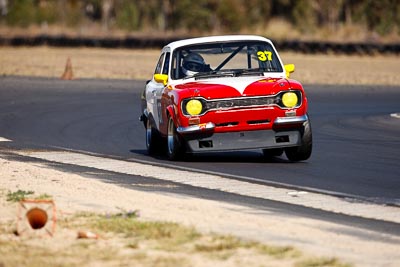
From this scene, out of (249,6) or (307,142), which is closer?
(307,142)

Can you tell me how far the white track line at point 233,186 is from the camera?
10.9 metres

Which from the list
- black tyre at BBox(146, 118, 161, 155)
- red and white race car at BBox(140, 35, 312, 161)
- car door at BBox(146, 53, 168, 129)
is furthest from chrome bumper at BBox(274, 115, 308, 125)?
black tyre at BBox(146, 118, 161, 155)

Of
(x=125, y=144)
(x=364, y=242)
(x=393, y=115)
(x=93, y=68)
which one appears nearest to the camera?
(x=364, y=242)

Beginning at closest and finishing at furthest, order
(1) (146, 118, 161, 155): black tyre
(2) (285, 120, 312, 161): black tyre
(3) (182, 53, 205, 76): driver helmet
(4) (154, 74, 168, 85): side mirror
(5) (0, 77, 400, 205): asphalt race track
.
A: (5) (0, 77, 400, 205): asphalt race track, (2) (285, 120, 312, 161): black tyre, (4) (154, 74, 168, 85): side mirror, (3) (182, 53, 205, 76): driver helmet, (1) (146, 118, 161, 155): black tyre

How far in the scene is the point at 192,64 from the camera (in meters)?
15.7

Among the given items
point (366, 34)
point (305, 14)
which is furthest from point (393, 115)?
point (305, 14)

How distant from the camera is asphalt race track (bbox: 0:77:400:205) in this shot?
1361 centimetres

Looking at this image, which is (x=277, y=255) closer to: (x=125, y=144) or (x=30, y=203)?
(x=30, y=203)

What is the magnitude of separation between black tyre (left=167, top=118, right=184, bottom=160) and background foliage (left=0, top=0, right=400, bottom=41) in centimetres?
4984

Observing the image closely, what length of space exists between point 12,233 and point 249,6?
81936 millimetres

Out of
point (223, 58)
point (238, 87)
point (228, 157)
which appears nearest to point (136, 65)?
point (228, 157)

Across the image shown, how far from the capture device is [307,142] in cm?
1485

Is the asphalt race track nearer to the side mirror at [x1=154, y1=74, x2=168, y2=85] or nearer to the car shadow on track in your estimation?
the car shadow on track

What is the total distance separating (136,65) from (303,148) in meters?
32.2
